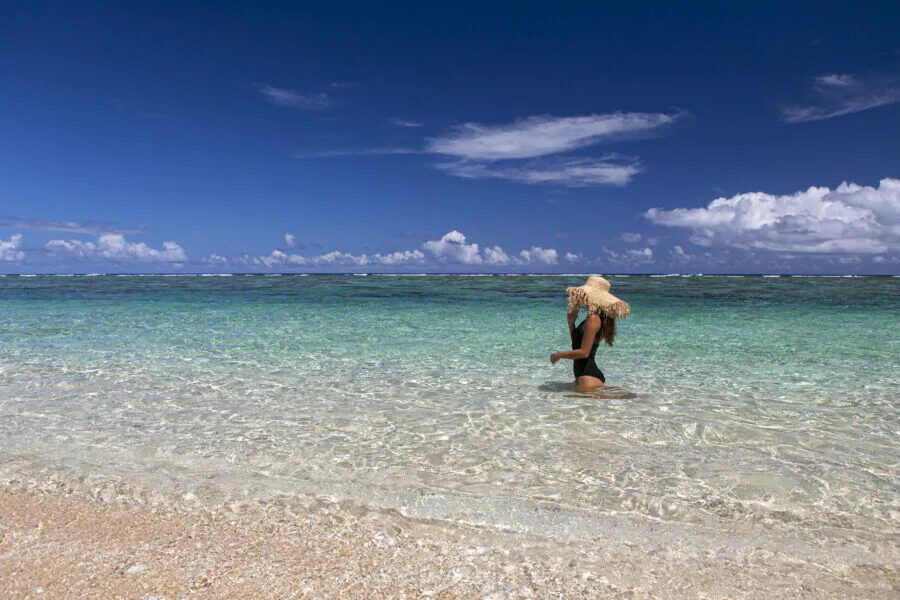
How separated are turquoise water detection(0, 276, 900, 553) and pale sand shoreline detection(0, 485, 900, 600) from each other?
0.53 meters

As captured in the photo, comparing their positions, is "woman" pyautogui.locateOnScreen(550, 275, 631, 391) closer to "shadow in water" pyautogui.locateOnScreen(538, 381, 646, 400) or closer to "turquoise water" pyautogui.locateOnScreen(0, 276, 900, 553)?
"shadow in water" pyautogui.locateOnScreen(538, 381, 646, 400)

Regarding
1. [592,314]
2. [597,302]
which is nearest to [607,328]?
[592,314]

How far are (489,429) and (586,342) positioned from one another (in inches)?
86.8

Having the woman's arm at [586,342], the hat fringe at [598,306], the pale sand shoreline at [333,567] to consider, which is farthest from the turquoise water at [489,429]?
the hat fringe at [598,306]

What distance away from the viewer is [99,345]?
1462 centimetres

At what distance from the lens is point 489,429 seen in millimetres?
7332

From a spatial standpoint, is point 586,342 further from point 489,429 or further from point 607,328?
point 489,429

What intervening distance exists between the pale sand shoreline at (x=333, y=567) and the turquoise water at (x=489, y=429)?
53 centimetres

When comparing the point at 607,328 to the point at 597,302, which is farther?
the point at 607,328

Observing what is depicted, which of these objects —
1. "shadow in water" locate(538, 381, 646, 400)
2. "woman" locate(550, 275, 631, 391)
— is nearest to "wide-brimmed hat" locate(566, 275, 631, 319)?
"woman" locate(550, 275, 631, 391)

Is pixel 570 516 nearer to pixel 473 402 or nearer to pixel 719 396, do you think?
pixel 473 402

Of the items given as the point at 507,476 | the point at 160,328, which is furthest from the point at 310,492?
the point at 160,328

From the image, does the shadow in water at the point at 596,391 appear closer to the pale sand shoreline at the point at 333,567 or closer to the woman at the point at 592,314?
the woman at the point at 592,314

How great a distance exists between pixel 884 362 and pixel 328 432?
12.8 meters
